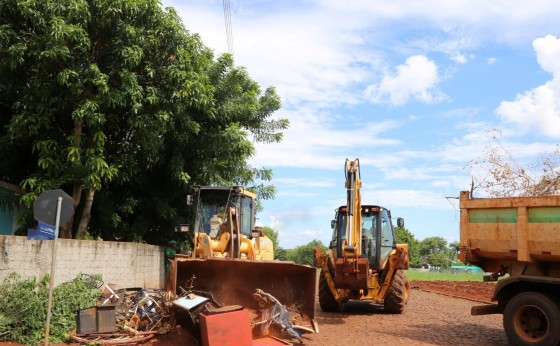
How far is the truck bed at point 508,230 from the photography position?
840 cm

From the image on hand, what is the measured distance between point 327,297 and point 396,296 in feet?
5.37

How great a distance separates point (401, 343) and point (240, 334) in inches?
125

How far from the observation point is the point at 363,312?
43.9 ft

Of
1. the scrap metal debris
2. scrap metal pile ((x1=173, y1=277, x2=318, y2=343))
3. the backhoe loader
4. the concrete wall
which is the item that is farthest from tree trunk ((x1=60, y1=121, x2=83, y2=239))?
the backhoe loader

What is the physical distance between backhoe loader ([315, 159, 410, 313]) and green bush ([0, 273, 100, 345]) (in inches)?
218

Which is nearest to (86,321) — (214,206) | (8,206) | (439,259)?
(214,206)

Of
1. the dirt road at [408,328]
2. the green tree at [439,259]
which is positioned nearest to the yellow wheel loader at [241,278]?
the dirt road at [408,328]

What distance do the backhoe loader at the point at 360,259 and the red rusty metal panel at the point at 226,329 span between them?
14.4ft

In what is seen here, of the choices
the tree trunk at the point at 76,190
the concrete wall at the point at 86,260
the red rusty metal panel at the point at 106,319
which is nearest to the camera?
the red rusty metal panel at the point at 106,319

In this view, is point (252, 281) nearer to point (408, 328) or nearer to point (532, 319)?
point (408, 328)

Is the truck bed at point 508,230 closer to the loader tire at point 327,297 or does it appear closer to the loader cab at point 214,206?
the loader tire at point 327,297

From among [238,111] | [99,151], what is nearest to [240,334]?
[99,151]

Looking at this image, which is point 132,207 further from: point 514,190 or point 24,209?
point 514,190

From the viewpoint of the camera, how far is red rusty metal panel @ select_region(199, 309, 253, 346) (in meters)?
7.54
